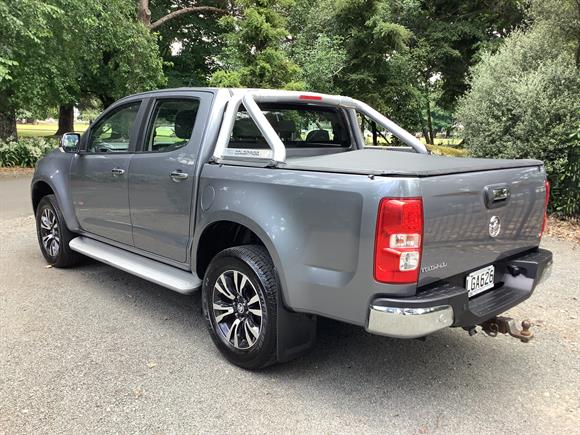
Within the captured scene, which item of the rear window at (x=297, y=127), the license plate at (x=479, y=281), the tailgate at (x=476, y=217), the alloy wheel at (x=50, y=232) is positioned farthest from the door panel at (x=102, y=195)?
the license plate at (x=479, y=281)

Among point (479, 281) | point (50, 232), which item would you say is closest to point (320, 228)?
point (479, 281)

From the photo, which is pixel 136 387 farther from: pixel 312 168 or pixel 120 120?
pixel 120 120

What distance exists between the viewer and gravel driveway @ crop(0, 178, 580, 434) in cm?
286

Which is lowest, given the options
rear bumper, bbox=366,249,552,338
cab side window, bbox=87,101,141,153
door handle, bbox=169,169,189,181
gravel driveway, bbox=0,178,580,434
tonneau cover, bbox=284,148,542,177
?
gravel driveway, bbox=0,178,580,434

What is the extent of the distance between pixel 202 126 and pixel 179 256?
3.45 feet

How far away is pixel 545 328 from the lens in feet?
14.0

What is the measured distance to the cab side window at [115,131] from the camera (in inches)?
183

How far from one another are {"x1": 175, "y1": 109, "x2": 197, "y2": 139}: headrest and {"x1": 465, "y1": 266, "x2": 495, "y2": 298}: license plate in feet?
7.65

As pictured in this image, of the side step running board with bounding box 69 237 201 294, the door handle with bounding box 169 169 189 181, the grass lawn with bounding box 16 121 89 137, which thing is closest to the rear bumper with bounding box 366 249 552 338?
the side step running board with bounding box 69 237 201 294

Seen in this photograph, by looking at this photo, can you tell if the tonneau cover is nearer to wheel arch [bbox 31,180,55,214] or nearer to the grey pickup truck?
the grey pickup truck

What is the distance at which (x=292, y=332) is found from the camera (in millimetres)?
3195

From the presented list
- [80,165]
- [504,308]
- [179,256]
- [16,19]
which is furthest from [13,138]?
[504,308]

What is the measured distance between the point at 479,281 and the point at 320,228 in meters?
1.12

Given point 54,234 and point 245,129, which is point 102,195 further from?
point 245,129
